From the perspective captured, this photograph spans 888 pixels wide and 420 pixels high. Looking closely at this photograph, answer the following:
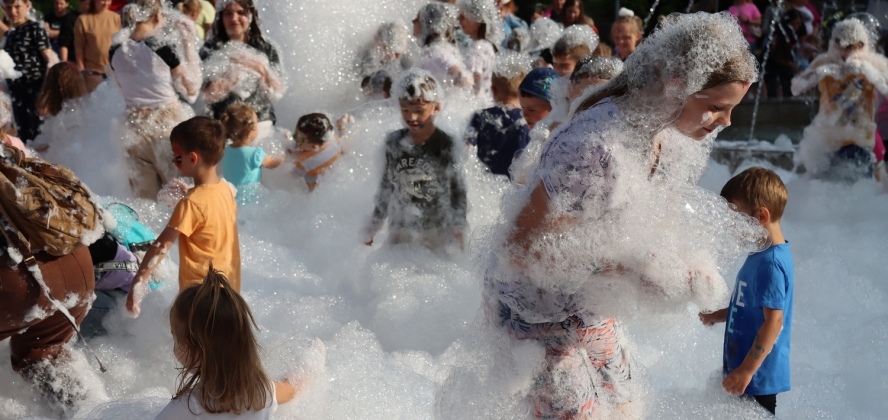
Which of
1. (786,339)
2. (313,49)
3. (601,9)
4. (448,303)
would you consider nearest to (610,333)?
(786,339)

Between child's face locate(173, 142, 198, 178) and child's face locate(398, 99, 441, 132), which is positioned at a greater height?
child's face locate(173, 142, 198, 178)

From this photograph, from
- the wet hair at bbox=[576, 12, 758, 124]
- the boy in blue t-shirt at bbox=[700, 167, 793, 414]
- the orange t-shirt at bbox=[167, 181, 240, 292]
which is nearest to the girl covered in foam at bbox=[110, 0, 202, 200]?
the orange t-shirt at bbox=[167, 181, 240, 292]

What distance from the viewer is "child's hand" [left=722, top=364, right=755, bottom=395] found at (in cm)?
268

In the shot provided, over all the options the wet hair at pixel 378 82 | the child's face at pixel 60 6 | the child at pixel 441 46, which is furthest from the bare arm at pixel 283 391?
the child's face at pixel 60 6

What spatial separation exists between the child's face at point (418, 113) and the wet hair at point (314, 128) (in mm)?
1616

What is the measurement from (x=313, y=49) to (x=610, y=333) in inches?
228

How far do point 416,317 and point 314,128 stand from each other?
76.7 inches

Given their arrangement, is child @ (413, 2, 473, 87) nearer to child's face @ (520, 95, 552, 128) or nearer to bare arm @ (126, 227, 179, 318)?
child's face @ (520, 95, 552, 128)

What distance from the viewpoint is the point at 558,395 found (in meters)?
2.30

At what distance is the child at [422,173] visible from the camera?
4273mm

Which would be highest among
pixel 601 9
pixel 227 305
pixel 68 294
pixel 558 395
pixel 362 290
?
pixel 227 305

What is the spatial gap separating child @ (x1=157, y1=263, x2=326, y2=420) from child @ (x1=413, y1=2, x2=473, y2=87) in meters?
4.02

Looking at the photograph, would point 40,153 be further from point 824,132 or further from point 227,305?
point 824,132

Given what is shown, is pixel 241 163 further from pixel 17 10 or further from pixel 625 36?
pixel 17 10
